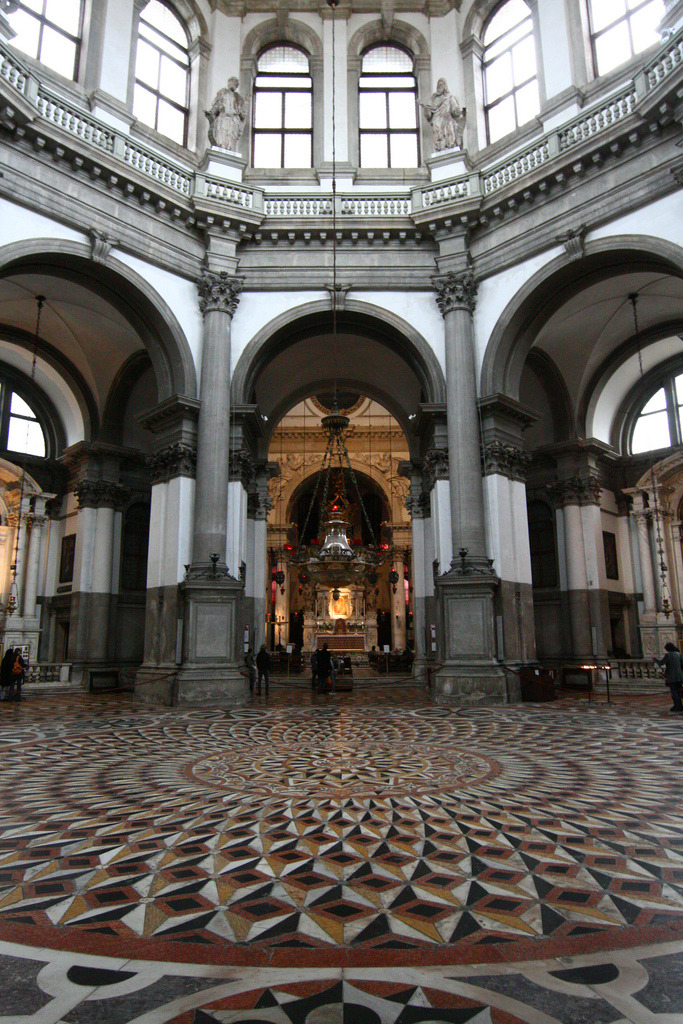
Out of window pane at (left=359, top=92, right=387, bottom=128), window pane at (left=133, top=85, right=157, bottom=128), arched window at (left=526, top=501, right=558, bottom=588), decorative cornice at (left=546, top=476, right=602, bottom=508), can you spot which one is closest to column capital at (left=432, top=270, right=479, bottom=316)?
window pane at (left=359, top=92, right=387, bottom=128)

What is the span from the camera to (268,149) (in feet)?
57.2

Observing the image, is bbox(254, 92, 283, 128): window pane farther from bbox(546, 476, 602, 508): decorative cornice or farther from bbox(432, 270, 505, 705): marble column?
bbox(546, 476, 602, 508): decorative cornice

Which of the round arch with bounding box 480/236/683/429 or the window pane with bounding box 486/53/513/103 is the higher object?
the window pane with bounding box 486/53/513/103

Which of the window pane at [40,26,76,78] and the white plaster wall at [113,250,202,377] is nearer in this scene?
the window pane at [40,26,76,78]

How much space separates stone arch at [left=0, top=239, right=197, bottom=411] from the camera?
13172 mm

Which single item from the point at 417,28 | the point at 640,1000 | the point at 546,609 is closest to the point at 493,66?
the point at 417,28

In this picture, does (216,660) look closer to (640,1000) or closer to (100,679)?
(100,679)

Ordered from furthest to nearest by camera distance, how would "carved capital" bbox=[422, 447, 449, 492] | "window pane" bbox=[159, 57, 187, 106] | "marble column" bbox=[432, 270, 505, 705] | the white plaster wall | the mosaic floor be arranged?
"window pane" bbox=[159, 57, 187, 106] → "carved capital" bbox=[422, 447, 449, 492] → the white plaster wall → "marble column" bbox=[432, 270, 505, 705] → the mosaic floor

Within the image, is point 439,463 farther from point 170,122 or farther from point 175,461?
point 170,122

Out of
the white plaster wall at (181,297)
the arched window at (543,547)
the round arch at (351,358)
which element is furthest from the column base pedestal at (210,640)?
the arched window at (543,547)

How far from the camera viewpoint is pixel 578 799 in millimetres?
5199

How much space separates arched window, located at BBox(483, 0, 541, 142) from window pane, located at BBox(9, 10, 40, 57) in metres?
10.5

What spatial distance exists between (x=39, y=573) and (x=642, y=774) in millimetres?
17831

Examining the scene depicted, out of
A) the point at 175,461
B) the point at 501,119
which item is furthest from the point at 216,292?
the point at 501,119
